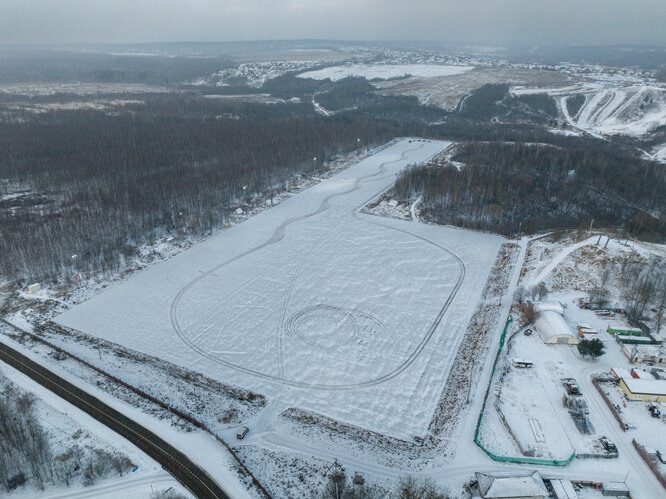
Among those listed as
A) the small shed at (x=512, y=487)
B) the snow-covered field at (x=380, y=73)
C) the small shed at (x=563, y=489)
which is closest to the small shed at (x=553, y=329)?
the small shed at (x=563, y=489)

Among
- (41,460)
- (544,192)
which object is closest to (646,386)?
(41,460)

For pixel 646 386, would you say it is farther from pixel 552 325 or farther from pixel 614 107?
pixel 614 107

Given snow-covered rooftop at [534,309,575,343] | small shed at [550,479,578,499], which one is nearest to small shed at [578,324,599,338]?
snow-covered rooftop at [534,309,575,343]

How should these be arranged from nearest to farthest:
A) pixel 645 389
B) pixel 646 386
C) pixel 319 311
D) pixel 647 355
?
pixel 645 389, pixel 646 386, pixel 647 355, pixel 319 311

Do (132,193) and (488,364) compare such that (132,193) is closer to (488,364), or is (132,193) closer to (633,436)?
(488,364)

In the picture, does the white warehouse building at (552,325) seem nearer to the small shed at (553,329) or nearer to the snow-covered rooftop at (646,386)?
the small shed at (553,329)

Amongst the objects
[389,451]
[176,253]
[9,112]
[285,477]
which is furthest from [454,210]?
[9,112]
